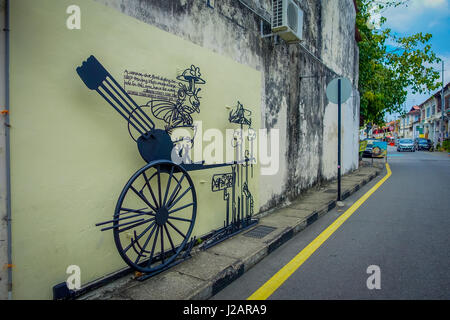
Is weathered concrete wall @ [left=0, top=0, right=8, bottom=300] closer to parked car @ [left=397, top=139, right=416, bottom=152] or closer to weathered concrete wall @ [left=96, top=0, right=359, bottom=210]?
weathered concrete wall @ [left=96, top=0, right=359, bottom=210]

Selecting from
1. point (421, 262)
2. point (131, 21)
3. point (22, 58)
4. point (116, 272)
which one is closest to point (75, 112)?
point (22, 58)

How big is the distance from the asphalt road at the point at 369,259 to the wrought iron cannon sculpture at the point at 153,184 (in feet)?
2.76

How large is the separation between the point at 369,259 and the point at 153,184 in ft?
8.92

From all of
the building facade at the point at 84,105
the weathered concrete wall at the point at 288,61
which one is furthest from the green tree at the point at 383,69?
the building facade at the point at 84,105

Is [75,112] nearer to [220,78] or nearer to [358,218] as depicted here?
[220,78]

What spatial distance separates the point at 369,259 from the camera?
11.5 ft

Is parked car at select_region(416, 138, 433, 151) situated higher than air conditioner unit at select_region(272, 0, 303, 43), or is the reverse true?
air conditioner unit at select_region(272, 0, 303, 43)

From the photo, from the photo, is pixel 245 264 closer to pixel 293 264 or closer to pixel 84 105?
pixel 293 264

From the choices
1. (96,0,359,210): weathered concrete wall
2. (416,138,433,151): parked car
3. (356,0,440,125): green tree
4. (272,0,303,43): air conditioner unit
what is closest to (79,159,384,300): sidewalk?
(96,0,359,210): weathered concrete wall

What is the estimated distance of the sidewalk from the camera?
2.54m

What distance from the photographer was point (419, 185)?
28.9 feet

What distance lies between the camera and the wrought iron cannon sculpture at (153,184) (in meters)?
2.56

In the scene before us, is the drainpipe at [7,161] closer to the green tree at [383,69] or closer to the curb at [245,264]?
the curb at [245,264]

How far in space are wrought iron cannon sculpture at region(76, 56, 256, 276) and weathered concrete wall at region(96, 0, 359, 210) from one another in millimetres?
714
